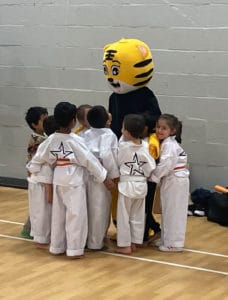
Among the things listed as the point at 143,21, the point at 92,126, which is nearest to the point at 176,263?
the point at 92,126

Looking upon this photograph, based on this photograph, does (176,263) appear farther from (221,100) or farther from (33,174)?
(221,100)

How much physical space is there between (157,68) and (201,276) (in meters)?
2.79

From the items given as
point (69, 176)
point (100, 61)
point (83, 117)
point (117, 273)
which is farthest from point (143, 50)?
point (100, 61)

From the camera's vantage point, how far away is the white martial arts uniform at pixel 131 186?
435 centimetres

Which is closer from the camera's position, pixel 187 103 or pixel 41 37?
pixel 187 103

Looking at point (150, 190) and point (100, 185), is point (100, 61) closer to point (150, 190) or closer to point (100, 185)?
point (150, 190)

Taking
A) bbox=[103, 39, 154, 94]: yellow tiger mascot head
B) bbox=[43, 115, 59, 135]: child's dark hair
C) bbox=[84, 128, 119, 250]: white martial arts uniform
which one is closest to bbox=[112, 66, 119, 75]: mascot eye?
bbox=[103, 39, 154, 94]: yellow tiger mascot head

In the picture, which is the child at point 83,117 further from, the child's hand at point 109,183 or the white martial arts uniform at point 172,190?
the white martial arts uniform at point 172,190

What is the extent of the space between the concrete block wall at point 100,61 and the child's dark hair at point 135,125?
1.93 metres

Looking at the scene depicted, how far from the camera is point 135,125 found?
14.1ft

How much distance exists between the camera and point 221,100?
6.07 metres

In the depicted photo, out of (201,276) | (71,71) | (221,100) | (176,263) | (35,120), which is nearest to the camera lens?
(201,276)

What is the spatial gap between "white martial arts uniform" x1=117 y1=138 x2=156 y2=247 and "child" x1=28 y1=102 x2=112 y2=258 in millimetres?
131

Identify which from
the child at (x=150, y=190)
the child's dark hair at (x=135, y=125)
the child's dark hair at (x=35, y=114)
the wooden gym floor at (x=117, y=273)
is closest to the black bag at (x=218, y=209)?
the wooden gym floor at (x=117, y=273)
